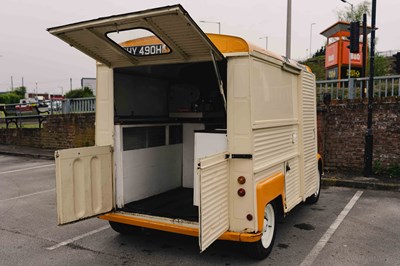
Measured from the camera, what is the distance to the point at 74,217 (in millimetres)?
4176

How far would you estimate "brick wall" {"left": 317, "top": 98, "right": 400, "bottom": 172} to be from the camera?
8.91 metres

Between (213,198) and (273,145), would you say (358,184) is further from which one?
(213,198)

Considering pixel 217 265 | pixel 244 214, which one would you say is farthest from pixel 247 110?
pixel 217 265

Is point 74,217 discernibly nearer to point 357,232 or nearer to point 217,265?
point 217,265

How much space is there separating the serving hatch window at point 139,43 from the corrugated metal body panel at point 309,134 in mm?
2500

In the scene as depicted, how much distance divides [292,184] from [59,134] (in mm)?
11267

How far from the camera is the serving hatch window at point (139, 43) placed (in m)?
4.11

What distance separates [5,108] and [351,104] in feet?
48.3

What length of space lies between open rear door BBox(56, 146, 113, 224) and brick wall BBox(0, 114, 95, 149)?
892 cm

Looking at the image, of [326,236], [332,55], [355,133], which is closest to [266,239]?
[326,236]

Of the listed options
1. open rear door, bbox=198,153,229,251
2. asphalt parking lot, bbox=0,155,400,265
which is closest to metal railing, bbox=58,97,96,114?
asphalt parking lot, bbox=0,155,400,265

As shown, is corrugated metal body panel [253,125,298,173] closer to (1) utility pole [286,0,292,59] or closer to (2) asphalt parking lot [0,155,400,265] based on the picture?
(2) asphalt parking lot [0,155,400,265]

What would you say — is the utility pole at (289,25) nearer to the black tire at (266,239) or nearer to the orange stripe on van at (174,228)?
the black tire at (266,239)

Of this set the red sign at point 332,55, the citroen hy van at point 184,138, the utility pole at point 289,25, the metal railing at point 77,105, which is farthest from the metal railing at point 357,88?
the red sign at point 332,55
